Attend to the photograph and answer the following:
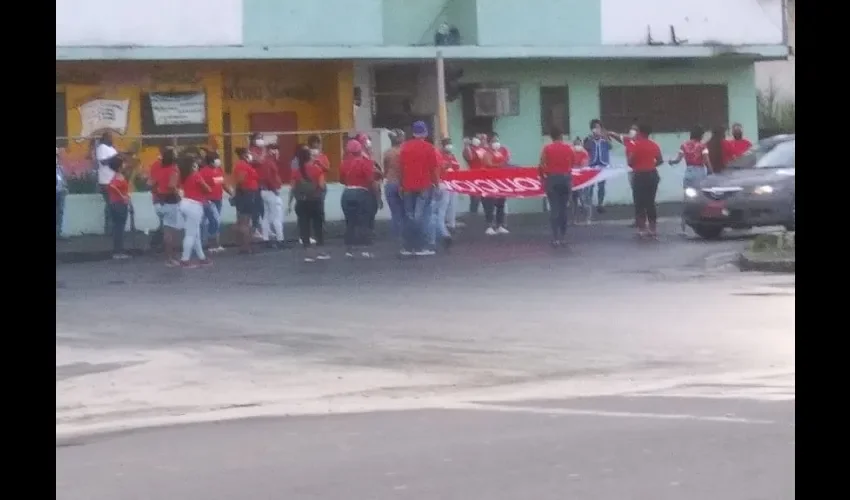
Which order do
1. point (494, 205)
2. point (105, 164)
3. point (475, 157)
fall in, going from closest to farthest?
point (105, 164) → point (494, 205) → point (475, 157)

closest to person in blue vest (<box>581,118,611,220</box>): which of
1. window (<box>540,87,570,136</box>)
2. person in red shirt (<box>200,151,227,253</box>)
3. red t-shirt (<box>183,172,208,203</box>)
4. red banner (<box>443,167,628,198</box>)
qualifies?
red banner (<box>443,167,628,198</box>)

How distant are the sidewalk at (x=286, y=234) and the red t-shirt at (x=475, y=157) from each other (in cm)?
104

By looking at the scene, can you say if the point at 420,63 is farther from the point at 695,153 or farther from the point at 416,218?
the point at 416,218

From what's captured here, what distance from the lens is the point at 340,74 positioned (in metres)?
28.7

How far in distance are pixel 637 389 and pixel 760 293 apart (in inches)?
221

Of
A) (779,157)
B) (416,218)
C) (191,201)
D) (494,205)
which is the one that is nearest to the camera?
A: (191,201)

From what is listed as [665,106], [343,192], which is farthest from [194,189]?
[665,106]

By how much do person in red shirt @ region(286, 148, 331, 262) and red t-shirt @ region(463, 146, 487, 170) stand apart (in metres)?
4.75

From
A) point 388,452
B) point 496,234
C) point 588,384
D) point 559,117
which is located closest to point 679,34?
point 559,117

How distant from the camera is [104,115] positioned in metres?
26.5

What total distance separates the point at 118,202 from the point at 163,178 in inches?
57.9
